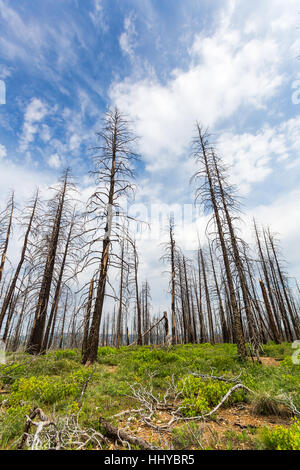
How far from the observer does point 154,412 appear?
4.05 metres

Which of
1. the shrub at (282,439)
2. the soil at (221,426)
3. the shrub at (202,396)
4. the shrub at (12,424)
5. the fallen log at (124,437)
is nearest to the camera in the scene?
the shrub at (282,439)

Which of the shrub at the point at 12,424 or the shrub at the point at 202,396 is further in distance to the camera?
the shrub at the point at 202,396

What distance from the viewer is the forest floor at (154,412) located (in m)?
2.81

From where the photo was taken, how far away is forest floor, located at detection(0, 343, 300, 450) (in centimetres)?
281

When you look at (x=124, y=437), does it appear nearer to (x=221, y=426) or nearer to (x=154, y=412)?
(x=154, y=412)

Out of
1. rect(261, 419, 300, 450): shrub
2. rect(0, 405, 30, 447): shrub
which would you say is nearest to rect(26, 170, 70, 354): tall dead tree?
rect(0, 405, 30, 447): shrub

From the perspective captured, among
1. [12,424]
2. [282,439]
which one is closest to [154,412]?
[282,439]

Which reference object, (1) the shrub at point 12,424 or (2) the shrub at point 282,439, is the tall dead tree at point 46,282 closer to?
(1) the shrub at point 12,424

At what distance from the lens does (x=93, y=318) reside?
26.0 feet

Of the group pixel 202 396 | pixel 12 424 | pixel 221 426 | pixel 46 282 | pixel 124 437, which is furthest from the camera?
pixel 46 282

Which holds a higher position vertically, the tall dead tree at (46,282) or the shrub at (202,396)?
the tall dead tree at (46,282)

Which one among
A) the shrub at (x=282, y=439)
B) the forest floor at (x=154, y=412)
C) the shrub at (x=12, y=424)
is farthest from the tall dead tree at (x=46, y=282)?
the shrub at (x=282, y=439)
